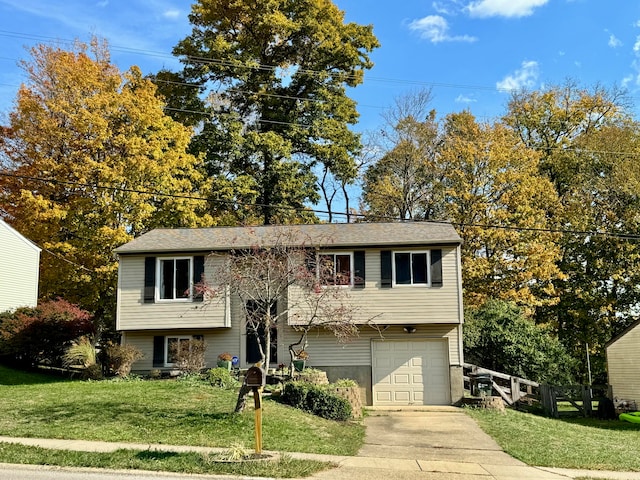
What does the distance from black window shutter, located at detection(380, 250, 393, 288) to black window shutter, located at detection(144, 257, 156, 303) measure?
8.31m

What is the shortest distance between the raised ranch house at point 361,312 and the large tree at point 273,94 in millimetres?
11423

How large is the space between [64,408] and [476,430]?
34.7 feet

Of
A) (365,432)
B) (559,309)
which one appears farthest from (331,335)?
(559,309)

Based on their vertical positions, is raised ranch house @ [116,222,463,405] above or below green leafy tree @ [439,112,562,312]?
below

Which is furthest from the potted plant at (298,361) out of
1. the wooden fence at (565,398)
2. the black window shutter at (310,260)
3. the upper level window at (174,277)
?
the wooden fence at (565,398)

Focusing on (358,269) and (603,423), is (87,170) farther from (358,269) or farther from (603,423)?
(603,423)

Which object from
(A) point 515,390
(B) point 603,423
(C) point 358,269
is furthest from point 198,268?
(B) point 603,423

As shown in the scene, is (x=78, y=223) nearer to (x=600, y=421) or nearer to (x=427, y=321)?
(x=427, y=321)

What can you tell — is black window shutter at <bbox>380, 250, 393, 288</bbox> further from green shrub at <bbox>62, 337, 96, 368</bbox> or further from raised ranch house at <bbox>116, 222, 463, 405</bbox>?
green shrub at <bbox>62, 337, 96, 368</bbox>

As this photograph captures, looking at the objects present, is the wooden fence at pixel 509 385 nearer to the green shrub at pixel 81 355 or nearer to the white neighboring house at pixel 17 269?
the green shrub at pixel 81 355

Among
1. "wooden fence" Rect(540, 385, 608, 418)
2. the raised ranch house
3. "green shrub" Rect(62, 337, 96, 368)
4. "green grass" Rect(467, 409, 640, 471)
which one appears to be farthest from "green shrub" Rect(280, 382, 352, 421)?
"green shrub" Rect(62, 337, 96, 368)

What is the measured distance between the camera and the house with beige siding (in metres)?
23.5

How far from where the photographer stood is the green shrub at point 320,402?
16391 millimetres

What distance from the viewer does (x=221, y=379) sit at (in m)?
18.8
